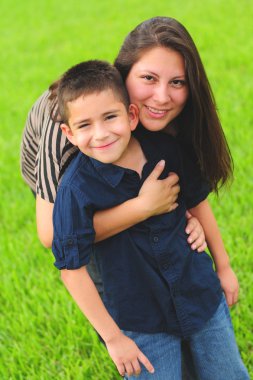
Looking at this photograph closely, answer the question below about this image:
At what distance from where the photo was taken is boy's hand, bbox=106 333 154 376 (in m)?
1.61

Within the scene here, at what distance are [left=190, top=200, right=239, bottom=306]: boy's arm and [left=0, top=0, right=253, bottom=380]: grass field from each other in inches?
18.8

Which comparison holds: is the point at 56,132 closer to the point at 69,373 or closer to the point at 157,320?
the point at 157,320

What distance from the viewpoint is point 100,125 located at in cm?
151

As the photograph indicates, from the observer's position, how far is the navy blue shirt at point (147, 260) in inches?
62.6

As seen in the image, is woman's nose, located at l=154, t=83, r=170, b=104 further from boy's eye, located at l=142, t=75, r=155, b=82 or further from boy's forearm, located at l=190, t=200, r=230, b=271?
boy's forearm, located at l=190, t=200, r=230, b=271

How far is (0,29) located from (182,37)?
7.69 metres

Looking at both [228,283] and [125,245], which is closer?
[125,245]

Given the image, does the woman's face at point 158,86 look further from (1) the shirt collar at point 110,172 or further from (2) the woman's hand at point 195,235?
(2) the woman's hand at point 195,235

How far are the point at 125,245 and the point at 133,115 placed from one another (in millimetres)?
384

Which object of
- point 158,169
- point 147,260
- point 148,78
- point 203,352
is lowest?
point 203,352

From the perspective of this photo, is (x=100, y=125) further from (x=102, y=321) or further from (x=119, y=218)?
(x=102, y=321)

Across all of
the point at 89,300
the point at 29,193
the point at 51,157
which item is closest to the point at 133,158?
the point at 51,157

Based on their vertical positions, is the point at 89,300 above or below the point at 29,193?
below

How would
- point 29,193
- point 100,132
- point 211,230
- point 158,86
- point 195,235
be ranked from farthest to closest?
point 29,193 < point 211,230 < point 195,235 < point 158,86 < point 100,132
